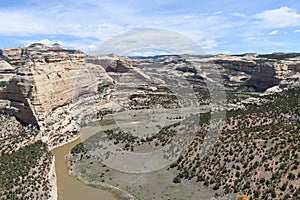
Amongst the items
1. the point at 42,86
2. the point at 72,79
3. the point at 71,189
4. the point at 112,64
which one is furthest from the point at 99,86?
the point at 71,189

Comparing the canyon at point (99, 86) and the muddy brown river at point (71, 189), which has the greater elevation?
the canyon at point (99, 86)

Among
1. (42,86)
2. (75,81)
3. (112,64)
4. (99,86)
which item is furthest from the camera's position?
(112,64)

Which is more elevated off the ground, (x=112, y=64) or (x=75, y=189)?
(x=112, y=64)

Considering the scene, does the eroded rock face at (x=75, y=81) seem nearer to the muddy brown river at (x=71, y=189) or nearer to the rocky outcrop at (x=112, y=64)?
the rocky outcrop at (x=112, y=64)

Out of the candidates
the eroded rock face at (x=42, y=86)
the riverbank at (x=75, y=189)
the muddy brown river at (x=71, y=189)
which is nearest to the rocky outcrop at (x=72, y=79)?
the eroded rock face at (x=42, y=86)

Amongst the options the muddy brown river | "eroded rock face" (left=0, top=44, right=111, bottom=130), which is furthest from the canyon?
the muddy brown river

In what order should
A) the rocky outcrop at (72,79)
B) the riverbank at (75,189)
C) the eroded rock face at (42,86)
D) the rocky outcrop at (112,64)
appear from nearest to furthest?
1. the riverbank at (75,189)
2. the eroded rock face at (42,86)
3. the rocky outcrop at (72,79)
4. the rocky outcrop at (112,64)

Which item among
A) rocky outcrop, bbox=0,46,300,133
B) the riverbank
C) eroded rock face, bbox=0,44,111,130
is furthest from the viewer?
rocky outcrop, bbox=0,46,300,133

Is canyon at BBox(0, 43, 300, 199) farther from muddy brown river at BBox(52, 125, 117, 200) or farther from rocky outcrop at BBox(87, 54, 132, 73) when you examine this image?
muddy brown river at BBox(52, 125, 117, 200)

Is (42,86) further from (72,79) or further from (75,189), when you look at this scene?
(75,189)
